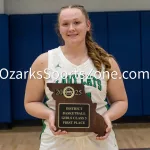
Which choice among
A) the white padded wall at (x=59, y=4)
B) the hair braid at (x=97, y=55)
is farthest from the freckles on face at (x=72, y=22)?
the white padded wall at (x=59, y=4)

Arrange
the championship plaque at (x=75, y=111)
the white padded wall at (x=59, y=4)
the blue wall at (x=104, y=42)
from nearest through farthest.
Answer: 1. the championship plaque at (x=75, y=111)
2. the blue wall at (x=104, y=42)
3. the white padded wall at (x=59, y=4)

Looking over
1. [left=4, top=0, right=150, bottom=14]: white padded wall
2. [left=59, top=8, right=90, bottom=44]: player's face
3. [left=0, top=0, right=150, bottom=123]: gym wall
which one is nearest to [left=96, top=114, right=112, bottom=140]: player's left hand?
[left=59, top=8, right=90, bottom=44]: player's face

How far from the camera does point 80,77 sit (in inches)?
44.9

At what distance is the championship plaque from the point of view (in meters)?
1.10

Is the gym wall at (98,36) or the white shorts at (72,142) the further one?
the gym wall at (98,36)

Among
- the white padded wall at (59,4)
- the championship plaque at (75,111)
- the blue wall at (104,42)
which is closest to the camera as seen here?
the championship plaque at (75,111)

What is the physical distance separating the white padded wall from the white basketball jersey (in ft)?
14.7

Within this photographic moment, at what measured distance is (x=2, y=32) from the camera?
16.9 ft

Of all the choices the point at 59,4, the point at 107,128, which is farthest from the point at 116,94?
the point at 59,4

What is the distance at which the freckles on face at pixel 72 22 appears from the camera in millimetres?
1141

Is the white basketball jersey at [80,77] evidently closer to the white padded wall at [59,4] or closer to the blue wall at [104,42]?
the blue wall at [104,42]

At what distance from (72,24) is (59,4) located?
14.9ft

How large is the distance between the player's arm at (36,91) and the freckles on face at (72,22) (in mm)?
131

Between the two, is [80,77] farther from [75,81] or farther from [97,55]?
[97,55]
